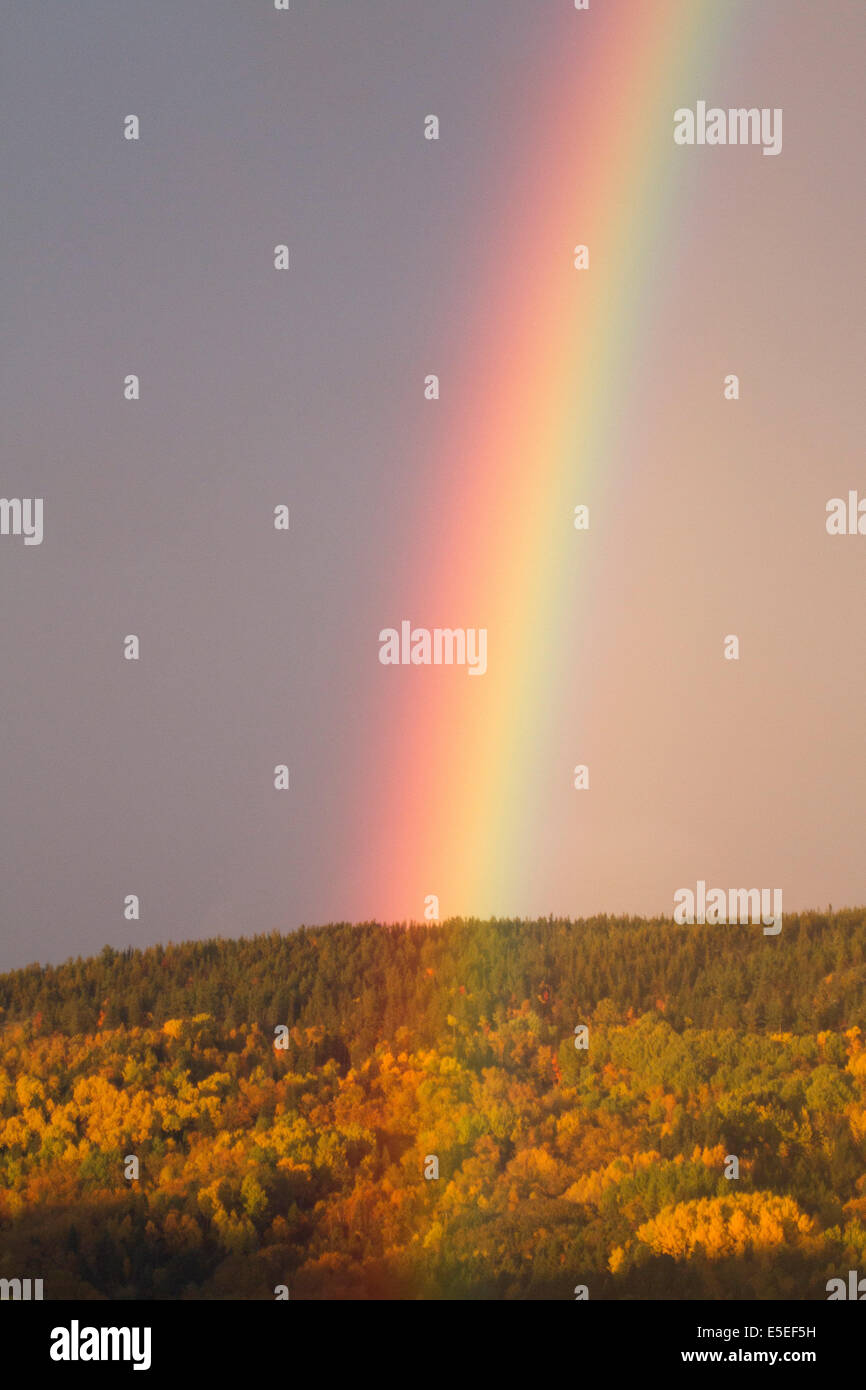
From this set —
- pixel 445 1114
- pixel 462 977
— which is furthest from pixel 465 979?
pixel 445 1114

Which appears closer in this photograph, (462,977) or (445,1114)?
(445,1114)

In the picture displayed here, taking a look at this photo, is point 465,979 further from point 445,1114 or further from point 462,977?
point 445,1114

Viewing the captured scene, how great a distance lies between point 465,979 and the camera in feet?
104

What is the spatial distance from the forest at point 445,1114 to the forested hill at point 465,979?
0.08m

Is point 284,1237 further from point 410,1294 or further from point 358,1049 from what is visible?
point 358,1049

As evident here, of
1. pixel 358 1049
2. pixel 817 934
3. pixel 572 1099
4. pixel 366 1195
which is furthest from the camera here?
pixel 817 934

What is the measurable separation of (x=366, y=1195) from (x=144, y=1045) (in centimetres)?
888

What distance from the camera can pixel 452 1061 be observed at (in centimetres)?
2875

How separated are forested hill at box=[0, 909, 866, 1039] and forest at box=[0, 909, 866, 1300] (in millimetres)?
76

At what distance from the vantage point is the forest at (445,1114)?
2166cm

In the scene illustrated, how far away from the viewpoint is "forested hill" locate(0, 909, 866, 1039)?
30062 mm

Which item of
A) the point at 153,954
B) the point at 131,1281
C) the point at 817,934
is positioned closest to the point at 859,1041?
the point at 817,934

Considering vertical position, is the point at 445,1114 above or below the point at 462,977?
below

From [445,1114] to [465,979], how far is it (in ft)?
16.7
